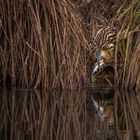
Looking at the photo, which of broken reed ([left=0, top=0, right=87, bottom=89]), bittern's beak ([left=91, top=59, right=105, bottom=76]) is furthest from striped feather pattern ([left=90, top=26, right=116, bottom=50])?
broken reed ([left=0, top=0, right=87, bottom=89])

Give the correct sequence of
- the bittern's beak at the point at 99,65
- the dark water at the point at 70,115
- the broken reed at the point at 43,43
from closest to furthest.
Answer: the dark water at the point at 70,115 → the broken reed at the point at 43,43 → the bittern's beak at the point at 99,65

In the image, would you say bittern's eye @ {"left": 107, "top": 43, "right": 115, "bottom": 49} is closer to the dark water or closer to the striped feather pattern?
the striped feather pattern

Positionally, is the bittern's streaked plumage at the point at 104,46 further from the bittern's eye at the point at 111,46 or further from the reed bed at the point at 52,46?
the reed bed at the point at 52,46

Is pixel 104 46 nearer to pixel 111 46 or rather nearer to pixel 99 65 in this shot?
pixel 111 46

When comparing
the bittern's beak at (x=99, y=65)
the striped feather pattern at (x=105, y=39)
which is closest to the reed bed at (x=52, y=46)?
the bittern's beak at (x=99, y=65)

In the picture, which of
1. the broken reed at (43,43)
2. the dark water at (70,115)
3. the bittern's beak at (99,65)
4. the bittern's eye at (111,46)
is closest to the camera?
the dark water at (70,115)

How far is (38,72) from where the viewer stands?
5.93 m

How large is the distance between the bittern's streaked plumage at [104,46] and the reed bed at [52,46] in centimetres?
15

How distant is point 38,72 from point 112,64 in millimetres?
866

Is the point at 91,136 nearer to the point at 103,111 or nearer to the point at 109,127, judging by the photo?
the point at 109,127

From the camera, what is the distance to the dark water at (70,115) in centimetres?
393

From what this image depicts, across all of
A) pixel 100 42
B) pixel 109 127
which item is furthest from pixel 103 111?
pixel 100 42

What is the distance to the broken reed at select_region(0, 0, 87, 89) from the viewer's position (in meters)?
5.85

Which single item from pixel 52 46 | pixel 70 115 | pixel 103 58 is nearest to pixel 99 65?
pixel 103 58
